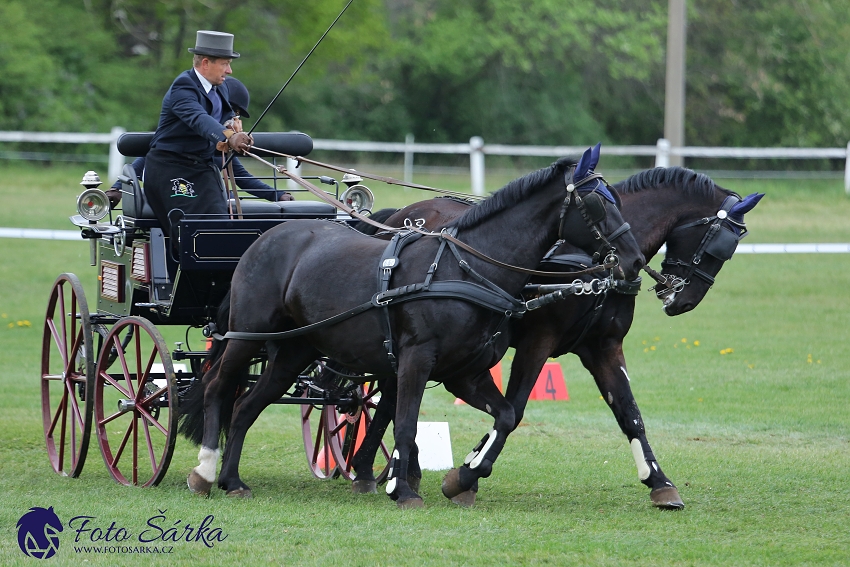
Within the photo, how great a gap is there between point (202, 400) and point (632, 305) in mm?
2518

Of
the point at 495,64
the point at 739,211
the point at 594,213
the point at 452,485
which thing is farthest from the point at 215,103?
the point at 495,64

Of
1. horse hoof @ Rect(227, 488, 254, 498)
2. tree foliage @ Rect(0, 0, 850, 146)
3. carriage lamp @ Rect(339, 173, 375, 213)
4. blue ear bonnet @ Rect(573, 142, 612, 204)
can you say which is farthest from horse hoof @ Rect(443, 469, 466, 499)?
tree foliage @ Rect(0, 0, 850, 146)

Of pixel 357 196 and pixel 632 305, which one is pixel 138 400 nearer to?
pixel 357 196

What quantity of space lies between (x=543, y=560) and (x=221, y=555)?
1.37 m

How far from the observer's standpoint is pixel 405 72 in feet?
113

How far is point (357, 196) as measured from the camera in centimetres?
771

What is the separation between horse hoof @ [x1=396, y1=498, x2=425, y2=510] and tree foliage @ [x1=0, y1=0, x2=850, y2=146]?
2482 centimetres

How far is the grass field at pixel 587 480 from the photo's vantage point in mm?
5211

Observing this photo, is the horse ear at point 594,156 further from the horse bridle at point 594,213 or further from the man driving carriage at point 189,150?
the man driving carriage at point 189,150

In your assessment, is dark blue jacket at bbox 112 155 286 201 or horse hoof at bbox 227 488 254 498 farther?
dark blue jacket at bbox 112 155 286 201

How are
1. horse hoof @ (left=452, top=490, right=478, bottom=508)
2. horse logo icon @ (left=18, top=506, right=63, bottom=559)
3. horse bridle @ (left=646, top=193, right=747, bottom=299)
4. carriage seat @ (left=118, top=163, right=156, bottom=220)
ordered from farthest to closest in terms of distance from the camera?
1. carriage seat @ (left=118, top=163, right=156, bottom=220)
2. horse bridle @ (left=646, top=193, right=747, bottom=299)
3. horse hoof @ (left=452, top=490, right=478, bottom=508)
4. horse logo icon @ (left=18, top=506, right=63, bottom=559)

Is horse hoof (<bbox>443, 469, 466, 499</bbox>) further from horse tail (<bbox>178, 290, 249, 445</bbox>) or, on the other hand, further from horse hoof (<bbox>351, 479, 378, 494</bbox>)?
horse tail (<bbox>178, 290, 249, 445</bbox>)

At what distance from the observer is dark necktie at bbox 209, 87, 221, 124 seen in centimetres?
712

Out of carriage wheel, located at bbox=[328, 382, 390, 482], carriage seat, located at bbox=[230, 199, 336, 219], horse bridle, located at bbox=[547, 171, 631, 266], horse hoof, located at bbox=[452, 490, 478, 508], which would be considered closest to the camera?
horse bridle, located at bbox=[547, 171, 631, 266]
